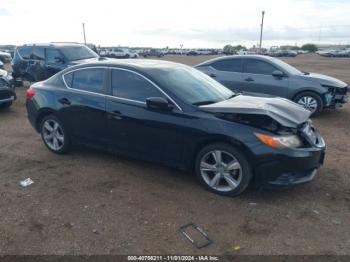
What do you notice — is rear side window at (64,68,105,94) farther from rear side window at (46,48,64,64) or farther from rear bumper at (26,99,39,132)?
rear side window at (46,48,64,64)

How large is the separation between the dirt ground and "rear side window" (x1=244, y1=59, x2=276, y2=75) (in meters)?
3.96

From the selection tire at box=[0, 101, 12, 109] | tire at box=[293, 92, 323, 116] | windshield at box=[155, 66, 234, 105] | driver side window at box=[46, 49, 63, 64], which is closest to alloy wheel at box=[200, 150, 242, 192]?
windshield at box=[155, 66, 234, 105]

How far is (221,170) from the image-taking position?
4.26 m

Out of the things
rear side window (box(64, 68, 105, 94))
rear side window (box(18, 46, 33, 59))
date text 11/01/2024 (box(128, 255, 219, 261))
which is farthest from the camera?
rear side window (box(18, 46, 33, 59))

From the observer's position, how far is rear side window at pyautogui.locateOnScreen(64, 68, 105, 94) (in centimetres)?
521

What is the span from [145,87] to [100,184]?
58.6 inches

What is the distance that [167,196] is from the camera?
4359mm

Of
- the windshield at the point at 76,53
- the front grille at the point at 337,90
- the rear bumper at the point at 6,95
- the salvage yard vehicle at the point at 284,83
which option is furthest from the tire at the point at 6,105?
the front grille at the point at 337,90

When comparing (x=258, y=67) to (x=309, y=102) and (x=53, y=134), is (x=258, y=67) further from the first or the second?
(x=53, y=134)

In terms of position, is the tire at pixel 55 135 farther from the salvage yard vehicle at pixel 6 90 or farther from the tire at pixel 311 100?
the tire at pixel 311 100

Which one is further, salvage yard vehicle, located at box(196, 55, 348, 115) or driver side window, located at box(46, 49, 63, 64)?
driver side window, located at box(46, 49, 63, 64)

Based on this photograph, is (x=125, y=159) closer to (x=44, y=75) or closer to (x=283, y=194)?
(x=283, y=194)

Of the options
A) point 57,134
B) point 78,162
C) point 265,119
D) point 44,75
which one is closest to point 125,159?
point 78,162

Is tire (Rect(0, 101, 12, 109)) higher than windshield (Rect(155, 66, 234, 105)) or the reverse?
the reverse
